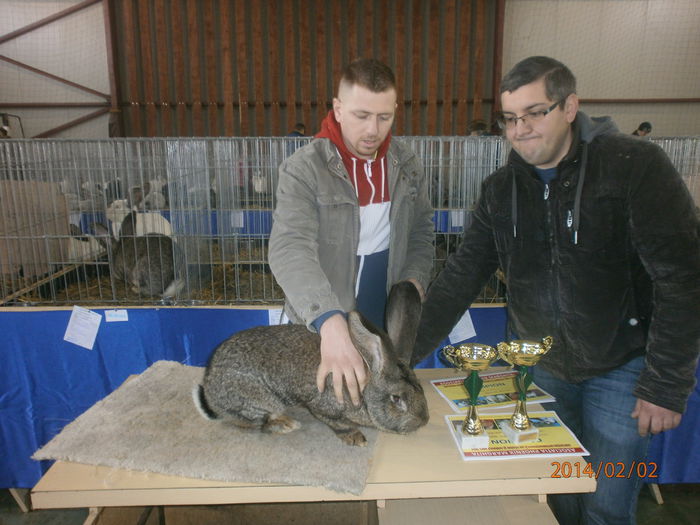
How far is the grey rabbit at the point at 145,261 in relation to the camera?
323cm

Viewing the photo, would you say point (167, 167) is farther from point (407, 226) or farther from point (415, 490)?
point (415, 490)

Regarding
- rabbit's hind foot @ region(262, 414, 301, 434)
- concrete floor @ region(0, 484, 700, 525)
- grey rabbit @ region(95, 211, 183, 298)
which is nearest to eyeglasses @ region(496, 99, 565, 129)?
rabbit's hind foot @ region(262, 414, 301, 434)

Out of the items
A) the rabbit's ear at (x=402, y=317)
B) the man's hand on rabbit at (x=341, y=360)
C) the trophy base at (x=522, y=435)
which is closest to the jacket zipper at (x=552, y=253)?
the trophy base at (x=522, y=435)

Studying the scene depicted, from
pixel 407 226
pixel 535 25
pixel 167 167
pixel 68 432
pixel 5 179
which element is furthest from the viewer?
pixel 535 25

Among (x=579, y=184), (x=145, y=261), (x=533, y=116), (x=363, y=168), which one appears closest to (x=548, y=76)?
(x=533, y=116)

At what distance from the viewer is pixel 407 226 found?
1737 mm

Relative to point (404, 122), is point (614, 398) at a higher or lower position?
lower

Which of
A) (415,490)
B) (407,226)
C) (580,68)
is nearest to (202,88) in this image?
(580,68)

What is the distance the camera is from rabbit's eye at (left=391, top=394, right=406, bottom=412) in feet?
4.40

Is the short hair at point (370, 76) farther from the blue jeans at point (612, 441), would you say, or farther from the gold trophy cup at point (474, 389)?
the blue jeans at point (612, 441)

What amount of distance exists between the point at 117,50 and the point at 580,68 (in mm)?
9646

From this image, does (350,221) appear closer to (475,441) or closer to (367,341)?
(367,341)

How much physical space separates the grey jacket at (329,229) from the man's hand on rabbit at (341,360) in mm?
78

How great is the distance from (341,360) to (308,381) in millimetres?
290
